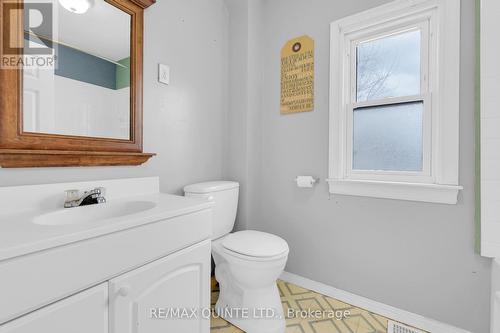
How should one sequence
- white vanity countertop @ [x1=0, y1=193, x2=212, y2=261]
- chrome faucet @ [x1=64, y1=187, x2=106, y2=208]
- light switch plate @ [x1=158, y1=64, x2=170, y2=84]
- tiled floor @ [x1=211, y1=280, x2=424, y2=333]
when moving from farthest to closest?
light switch plate @ [x1=158, y1=64, x2=170, y2=84], tiled floor @ [x1=211, y1=280, x2=424, y2=333], chrome faucet @ [x1=64, y1=187, x2=106, y2=208], white vanity countertop @ [x1=0, y1=193, x2=212, y2=261]

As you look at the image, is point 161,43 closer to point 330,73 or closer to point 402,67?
point 330,73

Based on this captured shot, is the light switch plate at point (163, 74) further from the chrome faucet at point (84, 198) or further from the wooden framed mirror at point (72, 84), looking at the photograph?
the chrome faucet at point (84, 198)

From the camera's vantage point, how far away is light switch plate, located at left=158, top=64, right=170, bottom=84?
146 cm

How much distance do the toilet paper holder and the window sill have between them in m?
0.11

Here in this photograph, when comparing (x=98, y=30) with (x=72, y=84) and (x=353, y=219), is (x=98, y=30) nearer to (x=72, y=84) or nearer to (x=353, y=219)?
(x=72, y=84)

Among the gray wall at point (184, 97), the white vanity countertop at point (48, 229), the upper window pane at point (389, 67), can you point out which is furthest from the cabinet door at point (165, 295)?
the upper window pane at point (389, 67)

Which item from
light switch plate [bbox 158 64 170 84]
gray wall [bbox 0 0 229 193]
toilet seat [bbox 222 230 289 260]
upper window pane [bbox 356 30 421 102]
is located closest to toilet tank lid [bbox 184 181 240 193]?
gray wall [bbox 0 0 229 193]

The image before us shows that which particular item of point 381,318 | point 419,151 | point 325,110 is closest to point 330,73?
point 325,110

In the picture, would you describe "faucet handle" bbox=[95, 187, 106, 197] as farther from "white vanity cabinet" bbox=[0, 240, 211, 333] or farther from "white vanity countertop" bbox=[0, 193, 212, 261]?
"white vanity cabinet" bbox=[0, 240, 211, 333]

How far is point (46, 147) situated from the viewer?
3.30 feet

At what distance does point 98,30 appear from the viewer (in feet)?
3.85

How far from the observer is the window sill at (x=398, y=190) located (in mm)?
1267

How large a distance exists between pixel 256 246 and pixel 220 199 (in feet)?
1.43

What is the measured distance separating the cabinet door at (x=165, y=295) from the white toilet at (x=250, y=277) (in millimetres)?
263
